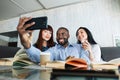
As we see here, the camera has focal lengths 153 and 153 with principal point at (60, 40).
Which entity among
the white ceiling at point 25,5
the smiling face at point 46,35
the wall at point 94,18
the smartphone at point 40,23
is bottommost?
the smartphone at point 40,23

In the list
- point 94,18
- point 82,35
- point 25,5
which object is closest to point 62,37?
point 82,35

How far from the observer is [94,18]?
7.08 feet

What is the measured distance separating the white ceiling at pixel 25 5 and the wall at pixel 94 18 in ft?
0.37

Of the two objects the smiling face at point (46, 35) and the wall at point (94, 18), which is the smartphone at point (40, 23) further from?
the wall at point (94, 18)

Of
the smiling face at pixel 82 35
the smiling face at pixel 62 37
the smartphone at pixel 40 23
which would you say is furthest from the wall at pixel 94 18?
Answer: the smartphone at pixel 40 23

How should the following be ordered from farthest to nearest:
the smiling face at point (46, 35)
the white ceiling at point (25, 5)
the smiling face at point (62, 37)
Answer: the white ceiling at point (25, 5) → the smiling face at point (46, 35) → the smiling face at point (62, 37)

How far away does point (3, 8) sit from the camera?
255 centimetres

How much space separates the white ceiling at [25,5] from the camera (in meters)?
2.31

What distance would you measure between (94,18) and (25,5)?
110 centimetres

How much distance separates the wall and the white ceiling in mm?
112

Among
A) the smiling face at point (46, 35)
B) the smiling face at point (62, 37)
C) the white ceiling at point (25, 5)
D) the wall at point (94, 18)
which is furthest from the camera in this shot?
the white ceiling at point (25, 5)

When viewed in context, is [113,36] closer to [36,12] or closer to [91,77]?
[36,12]

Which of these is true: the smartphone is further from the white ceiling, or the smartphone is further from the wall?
the white ceiling

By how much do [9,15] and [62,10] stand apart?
107cm
